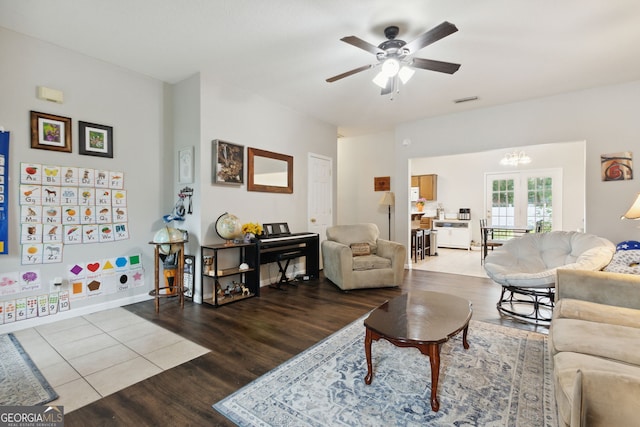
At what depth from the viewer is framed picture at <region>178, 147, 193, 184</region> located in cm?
377

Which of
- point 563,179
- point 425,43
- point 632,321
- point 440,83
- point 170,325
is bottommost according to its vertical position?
point 170,325

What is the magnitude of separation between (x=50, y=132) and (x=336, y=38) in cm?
304

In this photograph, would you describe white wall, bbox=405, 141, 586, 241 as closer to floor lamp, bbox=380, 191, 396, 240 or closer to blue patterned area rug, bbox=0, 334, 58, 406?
floor lamp, bbox=380, 191, 396, 240

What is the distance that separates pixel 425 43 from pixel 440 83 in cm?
168

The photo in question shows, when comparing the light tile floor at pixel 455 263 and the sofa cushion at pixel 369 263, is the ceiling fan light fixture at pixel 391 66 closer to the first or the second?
the sofa cushion at pixel 369 263

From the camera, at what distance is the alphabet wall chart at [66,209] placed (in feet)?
9.54

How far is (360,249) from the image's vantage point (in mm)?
4598

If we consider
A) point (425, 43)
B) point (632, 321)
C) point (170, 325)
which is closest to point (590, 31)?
point (425, 43)

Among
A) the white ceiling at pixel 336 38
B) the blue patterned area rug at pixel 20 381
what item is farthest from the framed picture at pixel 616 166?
the blue patterned area rug at pixel 20 381

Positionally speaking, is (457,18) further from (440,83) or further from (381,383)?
(381,383)

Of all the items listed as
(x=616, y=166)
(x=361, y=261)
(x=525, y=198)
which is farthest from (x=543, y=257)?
(x=525, y=198)

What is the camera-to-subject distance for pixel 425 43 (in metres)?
2.42

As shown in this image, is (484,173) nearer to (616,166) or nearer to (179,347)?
(616,166)

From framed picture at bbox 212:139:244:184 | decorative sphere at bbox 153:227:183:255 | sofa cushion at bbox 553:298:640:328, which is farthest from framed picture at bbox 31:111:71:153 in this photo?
sofa cushion at bbox 553:298:640:328
